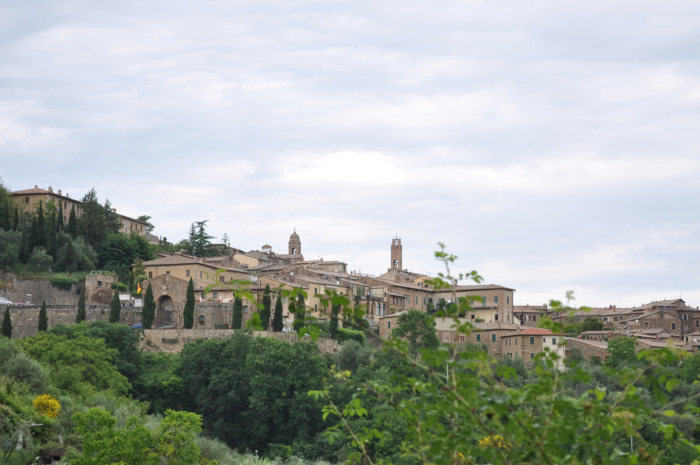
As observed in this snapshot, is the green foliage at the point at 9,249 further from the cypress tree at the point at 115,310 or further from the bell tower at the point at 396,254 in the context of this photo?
the bell tower at the point at 396,254

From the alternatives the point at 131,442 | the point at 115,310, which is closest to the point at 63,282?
the point at 115,310

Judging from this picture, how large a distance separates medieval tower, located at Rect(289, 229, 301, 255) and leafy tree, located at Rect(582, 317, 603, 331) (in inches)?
1747

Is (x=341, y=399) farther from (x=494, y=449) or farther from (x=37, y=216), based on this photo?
(x=494, y=449)

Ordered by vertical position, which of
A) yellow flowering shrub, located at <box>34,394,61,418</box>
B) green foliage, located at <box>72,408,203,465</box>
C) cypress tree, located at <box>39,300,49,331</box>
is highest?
cypress tree, located at <box>39,300,49,331</box>

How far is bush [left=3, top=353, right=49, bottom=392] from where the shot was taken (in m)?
41.1

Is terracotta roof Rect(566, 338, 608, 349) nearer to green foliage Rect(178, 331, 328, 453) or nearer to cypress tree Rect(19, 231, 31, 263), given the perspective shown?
green foliage Rect(178, 331, 328, 453)

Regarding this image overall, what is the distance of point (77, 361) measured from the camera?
5009cm

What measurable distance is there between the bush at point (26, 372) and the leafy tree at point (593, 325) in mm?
60950

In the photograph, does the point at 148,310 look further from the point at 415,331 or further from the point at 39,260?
the point at 415,331

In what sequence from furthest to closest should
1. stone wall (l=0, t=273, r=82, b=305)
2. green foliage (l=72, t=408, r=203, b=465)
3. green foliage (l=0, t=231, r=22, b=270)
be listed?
green foliage (l=0, t=231, r=22, b=270) → stone wall (l=0, t=273, r=82, b=305) → green foliage (l=72, t=408, r=203, b=465)

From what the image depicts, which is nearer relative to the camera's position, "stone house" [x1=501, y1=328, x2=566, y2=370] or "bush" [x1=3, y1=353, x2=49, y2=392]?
"bush" [x1=3, y1=353, x2=49, y2=392]

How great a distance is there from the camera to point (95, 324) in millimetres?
58625

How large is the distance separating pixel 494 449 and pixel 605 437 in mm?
922

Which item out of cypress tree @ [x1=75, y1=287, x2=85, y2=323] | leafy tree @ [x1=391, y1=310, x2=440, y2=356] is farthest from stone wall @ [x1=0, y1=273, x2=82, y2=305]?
leafy tree @ [x1=391, y1=310, x2=440, y2=356]
